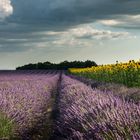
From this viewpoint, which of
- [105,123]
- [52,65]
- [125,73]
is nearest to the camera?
[105,123]

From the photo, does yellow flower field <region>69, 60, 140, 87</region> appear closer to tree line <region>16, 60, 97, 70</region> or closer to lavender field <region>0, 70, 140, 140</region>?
lavender field <region>0, 70, 140, 140</region>

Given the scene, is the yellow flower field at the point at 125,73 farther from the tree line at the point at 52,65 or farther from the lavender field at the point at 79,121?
the tree line at the point at 52,65

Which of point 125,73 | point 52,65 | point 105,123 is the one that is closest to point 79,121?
point 105,123

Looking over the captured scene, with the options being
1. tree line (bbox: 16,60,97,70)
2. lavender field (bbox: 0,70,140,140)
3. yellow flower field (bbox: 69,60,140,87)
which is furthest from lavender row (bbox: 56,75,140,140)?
tree line (bbox: 16,60,97,70)

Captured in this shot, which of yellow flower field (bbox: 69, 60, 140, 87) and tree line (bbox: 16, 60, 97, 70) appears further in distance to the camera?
tree line (bbox: 16, 60, 97, 70)

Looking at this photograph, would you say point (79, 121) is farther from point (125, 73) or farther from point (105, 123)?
point (125, 73)

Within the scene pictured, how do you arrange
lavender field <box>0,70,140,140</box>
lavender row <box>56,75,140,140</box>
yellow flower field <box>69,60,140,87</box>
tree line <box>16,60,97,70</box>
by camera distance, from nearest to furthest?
lavender row <box>56,75,140,140</box>, lavender field <box>0,70,140,140</box>, yellow flower field <box>69,60,140,87</box>, tree line <box>16,60,97,70</box>

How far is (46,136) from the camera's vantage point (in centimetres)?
898

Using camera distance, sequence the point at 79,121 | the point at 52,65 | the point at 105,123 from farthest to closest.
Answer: the point at 52,65
the point at 79,121
the point at 105,123

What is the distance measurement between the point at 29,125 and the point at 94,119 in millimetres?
4237

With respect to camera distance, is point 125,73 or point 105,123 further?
point 125,73

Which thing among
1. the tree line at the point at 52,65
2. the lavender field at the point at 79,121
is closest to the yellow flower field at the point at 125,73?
the lavender field at the point at 79,121

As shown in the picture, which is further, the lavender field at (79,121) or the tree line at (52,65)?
the tree line at (52,65)

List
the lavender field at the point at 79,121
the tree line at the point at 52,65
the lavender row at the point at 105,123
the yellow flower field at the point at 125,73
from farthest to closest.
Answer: the tree line at the point at 52,65, the yellow flower field at the point at 125,73, the lavender field at the point at 79,121, the lavender row at the point at 105,123
